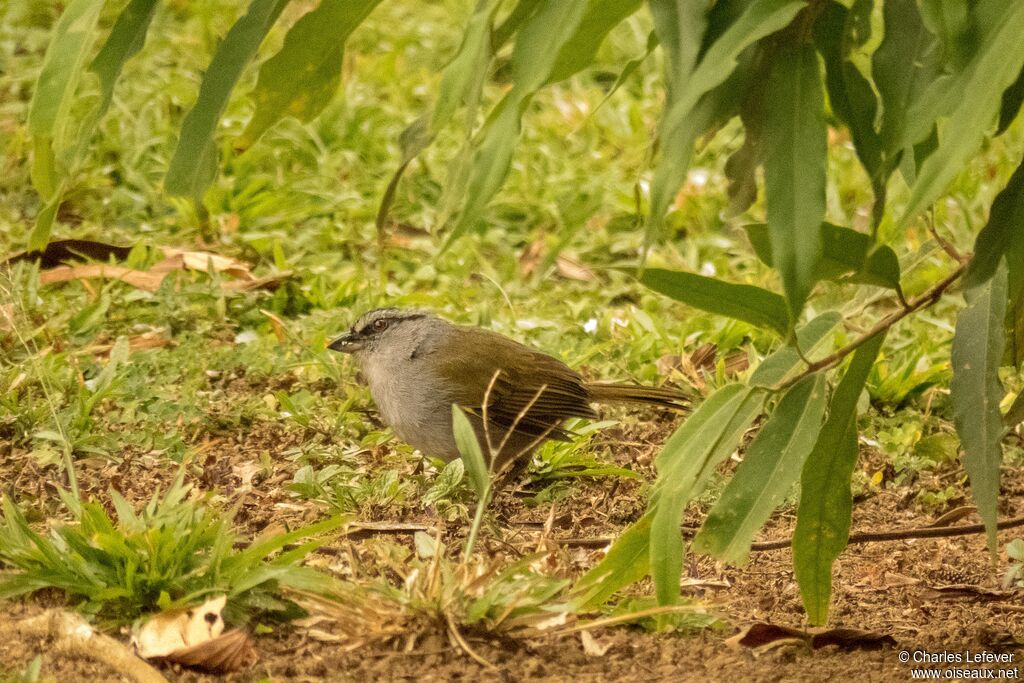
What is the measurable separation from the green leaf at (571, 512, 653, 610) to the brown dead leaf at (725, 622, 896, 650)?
1.15ft

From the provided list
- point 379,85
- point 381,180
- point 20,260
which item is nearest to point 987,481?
point 20,260

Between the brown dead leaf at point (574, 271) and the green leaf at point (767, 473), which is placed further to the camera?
the brown dead leaf at point (574, 271)

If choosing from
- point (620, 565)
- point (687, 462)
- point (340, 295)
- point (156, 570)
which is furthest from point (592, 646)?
point (340, 295)

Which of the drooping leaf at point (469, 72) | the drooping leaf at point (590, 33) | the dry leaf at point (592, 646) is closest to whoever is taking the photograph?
the drooping leaf at point (469, 72)

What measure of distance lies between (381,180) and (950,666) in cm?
477

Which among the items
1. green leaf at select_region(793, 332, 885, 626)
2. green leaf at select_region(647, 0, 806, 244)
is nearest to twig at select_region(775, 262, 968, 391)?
green leaf at select_region(793, 332, 885, 626)

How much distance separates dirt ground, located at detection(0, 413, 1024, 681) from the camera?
9.98ft

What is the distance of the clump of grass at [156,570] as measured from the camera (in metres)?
3.12

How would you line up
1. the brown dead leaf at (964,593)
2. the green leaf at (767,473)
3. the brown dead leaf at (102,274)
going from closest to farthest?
the green leaf at (767,473) → the brown dead leaf at (964,593) → the brown dead leaf at (102,274)

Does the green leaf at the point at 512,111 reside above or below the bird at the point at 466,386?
above

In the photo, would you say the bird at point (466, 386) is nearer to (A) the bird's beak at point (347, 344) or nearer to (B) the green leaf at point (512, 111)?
(A) the bird's beak at point (347, 344)

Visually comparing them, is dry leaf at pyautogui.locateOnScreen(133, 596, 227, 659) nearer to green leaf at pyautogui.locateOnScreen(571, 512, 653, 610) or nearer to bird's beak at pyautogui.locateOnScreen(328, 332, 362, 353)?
green leaf at pyautogui.locateOnScreen(571, 512, 653, 610)

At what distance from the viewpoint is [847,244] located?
9.35ft

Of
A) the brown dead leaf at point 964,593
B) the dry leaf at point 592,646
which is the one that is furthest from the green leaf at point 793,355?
the brown dead leaf at point 964,593
